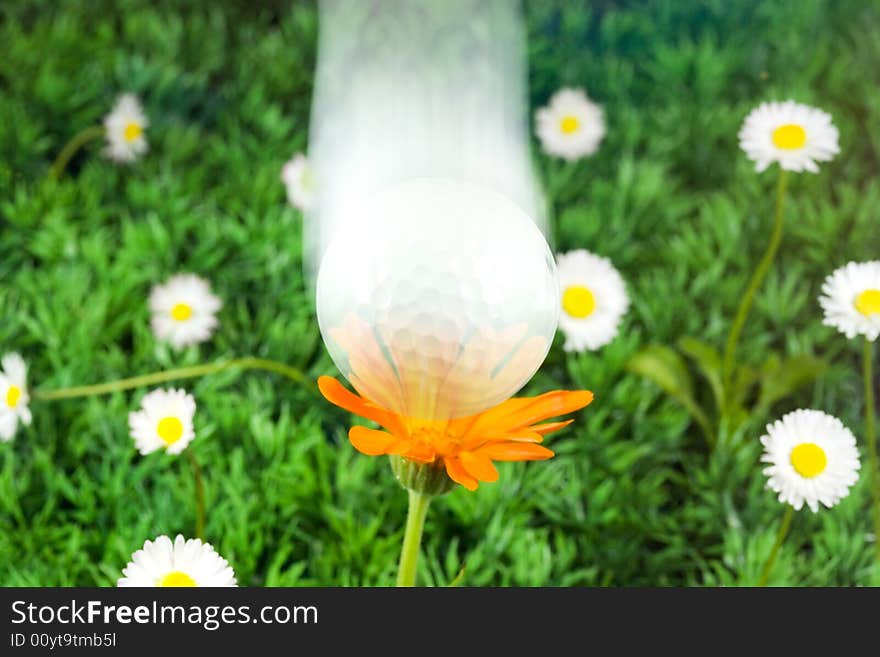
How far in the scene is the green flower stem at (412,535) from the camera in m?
0.32

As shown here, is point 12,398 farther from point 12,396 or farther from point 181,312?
point 181,312

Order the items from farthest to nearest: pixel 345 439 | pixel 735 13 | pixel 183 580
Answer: pixel 735 13
pixel 345 439
pixel 183 580

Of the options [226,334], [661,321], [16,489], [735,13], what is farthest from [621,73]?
[16,489]

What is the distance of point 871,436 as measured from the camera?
1.45 ft

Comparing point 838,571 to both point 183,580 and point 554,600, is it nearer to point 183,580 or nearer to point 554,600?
point 554,600

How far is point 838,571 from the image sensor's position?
0.41 metres

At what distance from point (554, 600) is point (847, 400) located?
189 millimetres

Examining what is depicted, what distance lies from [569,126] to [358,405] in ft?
1.19

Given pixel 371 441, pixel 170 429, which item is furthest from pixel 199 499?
pixel 371 441

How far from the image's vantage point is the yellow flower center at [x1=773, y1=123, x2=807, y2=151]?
44cm

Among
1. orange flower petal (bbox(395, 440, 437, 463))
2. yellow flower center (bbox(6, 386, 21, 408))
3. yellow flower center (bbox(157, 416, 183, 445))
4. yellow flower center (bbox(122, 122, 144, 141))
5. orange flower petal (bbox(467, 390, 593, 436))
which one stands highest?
yellow flower center (bbox(122, 122, 144, 141))

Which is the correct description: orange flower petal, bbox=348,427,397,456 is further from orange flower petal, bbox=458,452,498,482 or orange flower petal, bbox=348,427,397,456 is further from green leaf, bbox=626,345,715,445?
green leaf, bbox=626,345,715,445

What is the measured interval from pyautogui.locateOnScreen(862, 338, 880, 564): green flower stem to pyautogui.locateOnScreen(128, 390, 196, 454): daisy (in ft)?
0.87

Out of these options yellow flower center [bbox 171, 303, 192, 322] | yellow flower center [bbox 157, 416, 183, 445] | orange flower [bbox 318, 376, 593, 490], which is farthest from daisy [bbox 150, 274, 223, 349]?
orange flower [bbox 318, 376, 593, 490]
